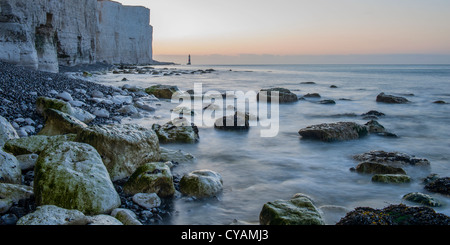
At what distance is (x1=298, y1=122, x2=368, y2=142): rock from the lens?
226 inches

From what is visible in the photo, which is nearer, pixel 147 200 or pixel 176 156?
pixel 147 200

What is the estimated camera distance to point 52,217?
2.12 m

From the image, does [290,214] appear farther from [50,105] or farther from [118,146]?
[50,105]

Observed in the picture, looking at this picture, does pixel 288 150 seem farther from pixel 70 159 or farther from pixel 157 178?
pixel 70 159

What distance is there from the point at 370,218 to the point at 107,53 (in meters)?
36.1

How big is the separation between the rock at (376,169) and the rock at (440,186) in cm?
38

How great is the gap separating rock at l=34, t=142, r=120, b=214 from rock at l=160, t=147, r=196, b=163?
149 cm

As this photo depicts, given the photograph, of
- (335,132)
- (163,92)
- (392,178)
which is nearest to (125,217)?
(392,178)

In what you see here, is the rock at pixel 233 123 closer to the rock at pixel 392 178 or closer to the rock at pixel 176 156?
the rock at pixel 176 156

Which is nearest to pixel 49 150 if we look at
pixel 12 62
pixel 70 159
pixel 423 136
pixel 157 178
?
pixel 70 159

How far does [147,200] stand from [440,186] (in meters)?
3.15

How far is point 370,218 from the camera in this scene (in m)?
2.56

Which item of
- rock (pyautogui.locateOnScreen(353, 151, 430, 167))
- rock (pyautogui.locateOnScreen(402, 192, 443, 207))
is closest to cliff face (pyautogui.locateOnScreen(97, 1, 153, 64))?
rock (pyautogui.locateOnScreen(353, 151, 430, 167))

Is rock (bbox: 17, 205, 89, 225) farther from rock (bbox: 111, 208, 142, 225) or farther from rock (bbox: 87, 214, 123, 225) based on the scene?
rock (bbox: 111, 208, 142, 225)
